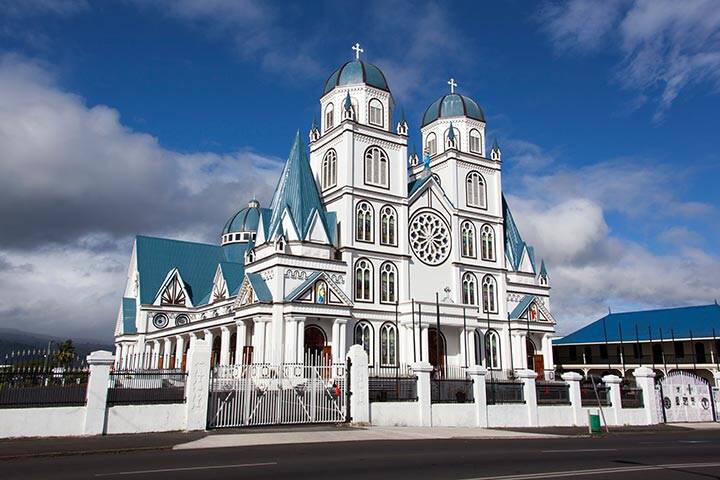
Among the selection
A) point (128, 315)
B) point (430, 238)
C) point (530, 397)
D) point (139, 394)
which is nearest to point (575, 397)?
point (530, 397)

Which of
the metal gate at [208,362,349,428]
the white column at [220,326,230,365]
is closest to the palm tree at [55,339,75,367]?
the white column at [220,326,230,365]

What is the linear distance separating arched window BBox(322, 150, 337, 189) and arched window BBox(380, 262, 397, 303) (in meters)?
6.91

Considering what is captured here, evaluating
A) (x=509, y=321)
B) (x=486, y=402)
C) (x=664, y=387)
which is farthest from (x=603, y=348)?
(x=486, y=402)

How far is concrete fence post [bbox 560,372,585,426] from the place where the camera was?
85.7 ft

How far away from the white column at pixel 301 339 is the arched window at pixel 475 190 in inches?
739

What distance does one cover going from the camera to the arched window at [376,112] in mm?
45812

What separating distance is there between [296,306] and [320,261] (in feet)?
12.3

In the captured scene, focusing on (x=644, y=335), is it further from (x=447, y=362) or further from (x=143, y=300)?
(x=143, y=300)

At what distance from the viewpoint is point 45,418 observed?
1750 cm

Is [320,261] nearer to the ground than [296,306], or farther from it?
farther from it

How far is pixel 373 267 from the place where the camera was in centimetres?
4284

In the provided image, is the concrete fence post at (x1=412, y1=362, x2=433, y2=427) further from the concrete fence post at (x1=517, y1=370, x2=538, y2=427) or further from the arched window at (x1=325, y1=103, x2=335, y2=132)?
the arched window at (x1=325, y1=103, x2=335, y2=132)

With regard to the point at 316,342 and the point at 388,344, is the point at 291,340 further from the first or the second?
the point at 388,344

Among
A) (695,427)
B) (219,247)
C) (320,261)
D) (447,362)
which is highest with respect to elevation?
(219,247)
